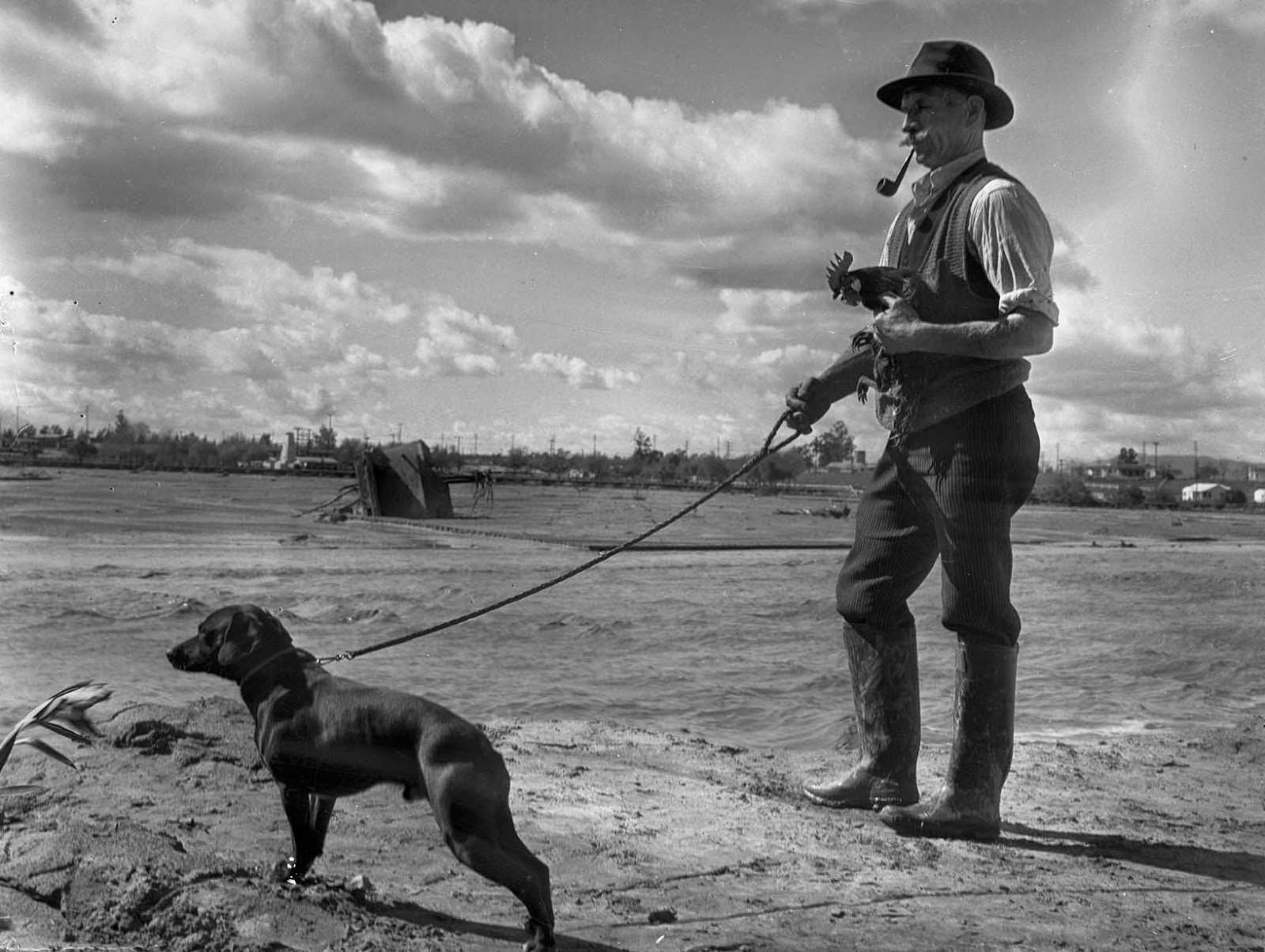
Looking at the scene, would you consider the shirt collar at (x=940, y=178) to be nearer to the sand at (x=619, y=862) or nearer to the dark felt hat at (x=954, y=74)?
the dark felt hat at (x=954, y=74)

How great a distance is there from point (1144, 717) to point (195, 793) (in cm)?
514

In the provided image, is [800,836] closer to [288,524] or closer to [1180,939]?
[1180,939]

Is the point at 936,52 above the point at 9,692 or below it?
above

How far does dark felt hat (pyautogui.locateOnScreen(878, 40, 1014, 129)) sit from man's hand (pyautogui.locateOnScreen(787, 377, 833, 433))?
3.32ft

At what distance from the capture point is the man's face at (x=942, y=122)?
3.64 m

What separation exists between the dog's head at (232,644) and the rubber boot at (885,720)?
6.99 feet

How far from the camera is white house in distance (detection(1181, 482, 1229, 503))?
46.1m

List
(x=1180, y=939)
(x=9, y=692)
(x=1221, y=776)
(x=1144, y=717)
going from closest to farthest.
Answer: (x=1180, y=939), (x=9, y=692), (x=1221, y=776), (x=1144, y=717)

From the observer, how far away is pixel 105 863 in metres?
2.81

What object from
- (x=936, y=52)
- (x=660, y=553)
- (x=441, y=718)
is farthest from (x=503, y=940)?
(x=660, y=553)

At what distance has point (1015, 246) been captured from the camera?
3332 mm

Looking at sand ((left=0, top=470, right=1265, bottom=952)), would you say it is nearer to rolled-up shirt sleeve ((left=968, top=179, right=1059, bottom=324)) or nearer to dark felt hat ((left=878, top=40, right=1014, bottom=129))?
rolled-up shirt sleeve ((left=968, top=179, right=1059, bottom=324))

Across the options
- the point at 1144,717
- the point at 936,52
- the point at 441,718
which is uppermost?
the point at 936,52

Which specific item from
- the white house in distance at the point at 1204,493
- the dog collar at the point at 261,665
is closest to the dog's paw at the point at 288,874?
the dog collar at the point at 261,665
